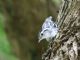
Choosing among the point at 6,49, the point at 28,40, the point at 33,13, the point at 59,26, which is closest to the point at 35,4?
the point at 33,13

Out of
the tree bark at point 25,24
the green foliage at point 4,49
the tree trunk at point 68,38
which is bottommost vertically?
the tree trunk at point 68,38

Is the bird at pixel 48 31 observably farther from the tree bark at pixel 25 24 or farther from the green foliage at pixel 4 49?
the green foliage at pixel 4 49

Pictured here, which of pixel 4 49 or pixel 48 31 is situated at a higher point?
pixel 4 49

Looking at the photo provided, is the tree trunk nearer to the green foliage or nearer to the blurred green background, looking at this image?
the blurred green background

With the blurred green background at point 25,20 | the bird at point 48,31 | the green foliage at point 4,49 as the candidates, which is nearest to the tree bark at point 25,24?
the blurred green background at point 25,20

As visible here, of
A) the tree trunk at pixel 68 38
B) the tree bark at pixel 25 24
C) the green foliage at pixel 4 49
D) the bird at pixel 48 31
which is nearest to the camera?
the tree trunk at pixel 68 38

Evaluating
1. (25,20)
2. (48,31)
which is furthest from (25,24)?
(48,31)

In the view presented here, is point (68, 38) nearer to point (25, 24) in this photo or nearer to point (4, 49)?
point (25, 24)
